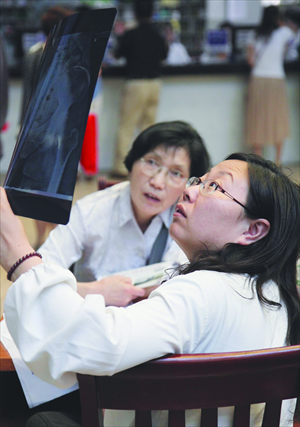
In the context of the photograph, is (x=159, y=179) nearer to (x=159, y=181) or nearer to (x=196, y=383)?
(x=159, y=181)

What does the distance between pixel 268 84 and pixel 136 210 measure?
3.58m

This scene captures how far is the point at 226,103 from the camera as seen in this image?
203 inches

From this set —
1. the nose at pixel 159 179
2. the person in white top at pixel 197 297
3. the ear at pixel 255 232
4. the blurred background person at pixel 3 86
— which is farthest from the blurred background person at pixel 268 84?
the ear at pixel 255 232

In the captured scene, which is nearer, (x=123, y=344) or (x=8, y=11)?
(x=123, y=344)

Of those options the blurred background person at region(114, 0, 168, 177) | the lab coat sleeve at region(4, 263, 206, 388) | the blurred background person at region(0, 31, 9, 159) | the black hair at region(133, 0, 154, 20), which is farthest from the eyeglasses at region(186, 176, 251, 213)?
the black hair at region(133, 0, 154, 20)

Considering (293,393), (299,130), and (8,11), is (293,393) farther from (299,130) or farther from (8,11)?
(8,11)

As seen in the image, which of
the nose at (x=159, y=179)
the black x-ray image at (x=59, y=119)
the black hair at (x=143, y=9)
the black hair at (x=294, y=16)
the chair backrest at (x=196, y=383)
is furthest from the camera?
the black hair at (x=294, y=16)

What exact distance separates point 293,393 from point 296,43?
5.50m

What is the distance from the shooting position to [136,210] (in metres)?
1.76

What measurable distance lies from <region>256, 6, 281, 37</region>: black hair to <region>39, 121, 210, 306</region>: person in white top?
3444mm

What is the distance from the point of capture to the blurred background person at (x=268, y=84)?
4754 millimetres

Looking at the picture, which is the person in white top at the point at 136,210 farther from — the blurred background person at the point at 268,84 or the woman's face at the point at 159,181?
the blurred background person at the point at 268,84

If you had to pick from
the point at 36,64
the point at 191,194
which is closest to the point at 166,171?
the point at 191,194

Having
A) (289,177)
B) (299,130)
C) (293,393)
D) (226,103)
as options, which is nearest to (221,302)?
(293,393)
